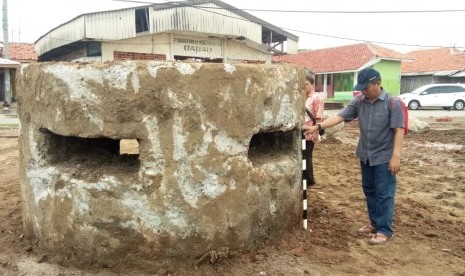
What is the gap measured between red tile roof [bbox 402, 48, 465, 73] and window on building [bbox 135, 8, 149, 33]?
2147 centimetres

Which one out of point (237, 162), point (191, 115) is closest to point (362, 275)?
point (237, 162)

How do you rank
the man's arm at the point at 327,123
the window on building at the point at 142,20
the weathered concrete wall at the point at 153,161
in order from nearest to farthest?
the weathered concrete wall at the point at 153,161 < the man's arm at the point at 327,123 < the window on building at the point at 142,20

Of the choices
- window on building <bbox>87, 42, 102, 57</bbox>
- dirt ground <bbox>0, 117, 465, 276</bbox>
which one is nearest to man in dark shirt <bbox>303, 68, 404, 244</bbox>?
dirt ground <bbox>0, 117, 465, 276</bbox>

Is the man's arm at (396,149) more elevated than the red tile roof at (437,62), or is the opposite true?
the red tile roof at (437,62)

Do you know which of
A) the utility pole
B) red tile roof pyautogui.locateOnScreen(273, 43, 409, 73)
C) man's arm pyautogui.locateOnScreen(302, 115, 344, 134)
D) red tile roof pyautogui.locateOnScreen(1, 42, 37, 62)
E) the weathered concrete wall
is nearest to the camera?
the weathered concrete wall

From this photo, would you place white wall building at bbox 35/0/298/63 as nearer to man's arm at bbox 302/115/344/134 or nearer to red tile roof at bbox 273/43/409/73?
red tile roof at bbox 273/43/409/73

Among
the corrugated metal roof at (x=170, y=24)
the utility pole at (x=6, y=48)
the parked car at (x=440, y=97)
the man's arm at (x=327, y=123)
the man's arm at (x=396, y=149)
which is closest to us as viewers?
the man's arm at (x=396, y=149)

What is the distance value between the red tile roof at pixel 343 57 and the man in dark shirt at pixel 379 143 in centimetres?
2339

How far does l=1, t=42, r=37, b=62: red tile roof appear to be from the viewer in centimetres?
2672

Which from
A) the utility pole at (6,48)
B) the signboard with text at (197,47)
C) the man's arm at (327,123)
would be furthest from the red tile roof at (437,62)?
the man's arm at (327,123)

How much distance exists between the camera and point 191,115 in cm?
312

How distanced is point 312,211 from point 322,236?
0.67 meters

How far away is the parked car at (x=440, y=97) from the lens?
73.2ft

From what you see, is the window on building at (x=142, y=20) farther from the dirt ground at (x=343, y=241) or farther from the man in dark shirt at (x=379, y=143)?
the man in dark shirt at (x=379, y=143)
